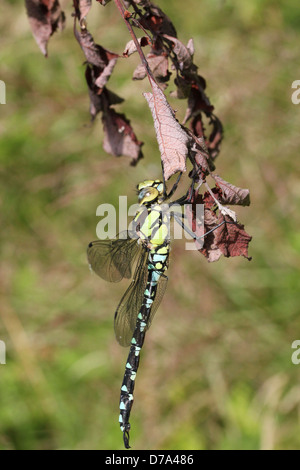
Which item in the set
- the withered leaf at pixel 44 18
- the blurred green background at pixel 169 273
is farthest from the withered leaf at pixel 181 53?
the blurred green background at pixel 169 273

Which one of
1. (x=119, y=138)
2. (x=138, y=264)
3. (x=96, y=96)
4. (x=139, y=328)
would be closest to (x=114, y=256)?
(x=138, y=264)

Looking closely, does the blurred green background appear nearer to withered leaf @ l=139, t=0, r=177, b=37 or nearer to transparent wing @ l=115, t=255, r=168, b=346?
transparent wing @ l=115, t=255, r=168, b=346

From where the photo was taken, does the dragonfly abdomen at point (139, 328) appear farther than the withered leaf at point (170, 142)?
Yes

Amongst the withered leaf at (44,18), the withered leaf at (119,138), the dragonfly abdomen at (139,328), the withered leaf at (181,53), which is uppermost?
the withered leaf at (44,18)

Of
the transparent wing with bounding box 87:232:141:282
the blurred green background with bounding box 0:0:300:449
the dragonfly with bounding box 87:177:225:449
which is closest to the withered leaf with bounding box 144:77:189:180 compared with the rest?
the dragonfly with bounding box 87:177:225:449

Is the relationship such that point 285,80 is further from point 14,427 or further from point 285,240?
point 14,427

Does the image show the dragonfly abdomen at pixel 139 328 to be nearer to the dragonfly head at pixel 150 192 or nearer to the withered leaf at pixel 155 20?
the dragonfly head at pixel 150 192
